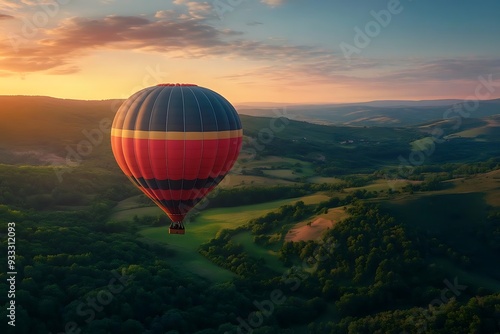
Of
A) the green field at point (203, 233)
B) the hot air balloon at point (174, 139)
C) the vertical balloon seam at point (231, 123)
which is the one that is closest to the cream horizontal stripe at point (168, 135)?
the hot air balloon at point (174, 139)

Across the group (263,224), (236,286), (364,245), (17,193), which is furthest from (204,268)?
(17,193)

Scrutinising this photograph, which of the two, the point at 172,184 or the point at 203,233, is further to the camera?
the point at 203,233

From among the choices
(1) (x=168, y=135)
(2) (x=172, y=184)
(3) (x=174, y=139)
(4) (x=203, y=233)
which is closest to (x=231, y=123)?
(3) (x=174, y=139)

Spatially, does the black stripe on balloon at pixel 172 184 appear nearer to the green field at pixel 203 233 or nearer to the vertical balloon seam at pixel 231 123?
the vertical balloon seam at pixel 231 123

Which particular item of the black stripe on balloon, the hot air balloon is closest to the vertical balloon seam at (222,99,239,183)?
the hot air balloon

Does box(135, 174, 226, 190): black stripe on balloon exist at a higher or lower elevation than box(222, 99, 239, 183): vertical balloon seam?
lower

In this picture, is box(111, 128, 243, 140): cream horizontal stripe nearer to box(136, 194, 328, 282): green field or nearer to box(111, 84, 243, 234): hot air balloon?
box(111, 84, 243, 234): hot air balloon

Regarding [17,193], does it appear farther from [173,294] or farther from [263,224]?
[173,294]

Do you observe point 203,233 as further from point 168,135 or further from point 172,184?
point 168,135
